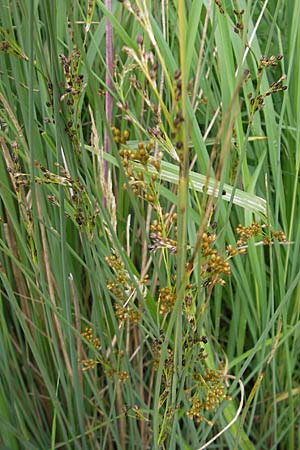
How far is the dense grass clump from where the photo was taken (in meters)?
0.59

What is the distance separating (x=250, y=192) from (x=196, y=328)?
27 cm

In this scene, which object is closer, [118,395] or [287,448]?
[118,395]

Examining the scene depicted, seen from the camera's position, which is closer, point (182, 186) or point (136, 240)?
point (182, 186)

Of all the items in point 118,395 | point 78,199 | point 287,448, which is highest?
point 78,199

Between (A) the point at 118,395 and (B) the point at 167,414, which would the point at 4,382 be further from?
(B) the point at 167,414

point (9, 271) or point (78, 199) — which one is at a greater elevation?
point (78, 199)

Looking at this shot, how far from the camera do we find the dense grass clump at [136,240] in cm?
59

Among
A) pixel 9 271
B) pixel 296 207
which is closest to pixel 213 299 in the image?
pixel 296 207

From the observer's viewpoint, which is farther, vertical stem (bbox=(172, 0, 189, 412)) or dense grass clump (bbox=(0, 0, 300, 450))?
dense grass clump (bbox=(0, 0, 300, 450))

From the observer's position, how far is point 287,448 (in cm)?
95

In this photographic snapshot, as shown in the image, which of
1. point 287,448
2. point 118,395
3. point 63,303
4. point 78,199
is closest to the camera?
point 78,199

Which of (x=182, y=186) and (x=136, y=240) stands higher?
(x=182, y=186)

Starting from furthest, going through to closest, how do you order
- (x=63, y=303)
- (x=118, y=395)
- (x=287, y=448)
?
(x=287, y=448) → (x=118, y=395) → (x=63, y=303)

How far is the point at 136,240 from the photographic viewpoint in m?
0.92
